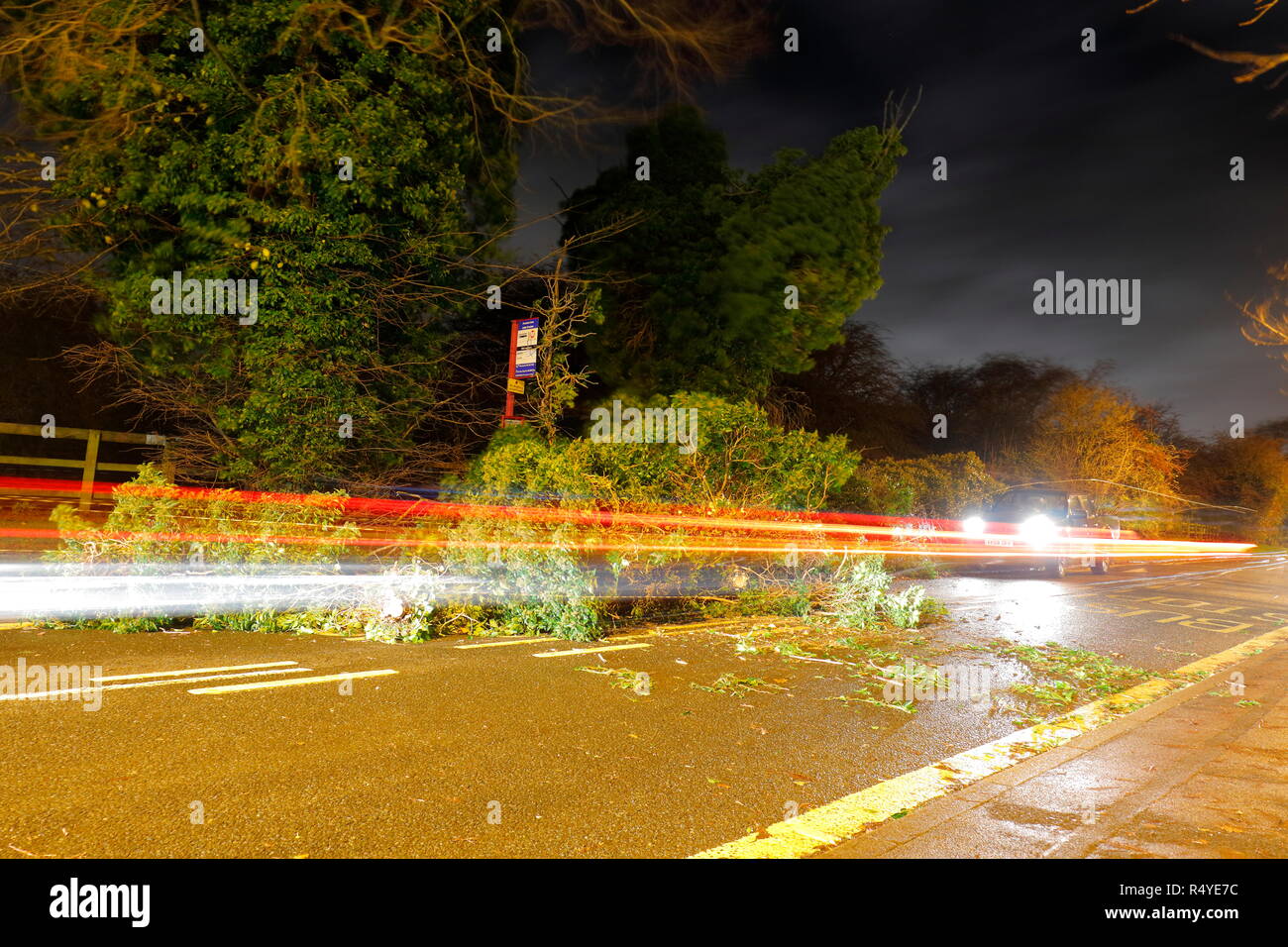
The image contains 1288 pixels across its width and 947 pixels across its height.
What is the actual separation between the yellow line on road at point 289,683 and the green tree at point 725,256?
13.8 meters

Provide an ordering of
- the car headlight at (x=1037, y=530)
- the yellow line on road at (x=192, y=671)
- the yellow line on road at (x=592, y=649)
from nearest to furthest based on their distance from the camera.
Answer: the yellow line on road at (x=192, y=671) < the yellow line on road at (x=592, y=649) < the car headlight at (x=1037, y=530)

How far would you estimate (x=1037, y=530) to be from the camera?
70.0 feet

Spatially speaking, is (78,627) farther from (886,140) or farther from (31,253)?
(886,140)

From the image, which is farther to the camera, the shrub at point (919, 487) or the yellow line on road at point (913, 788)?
the shrub at point (919, 487)

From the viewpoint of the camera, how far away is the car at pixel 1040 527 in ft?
69.6

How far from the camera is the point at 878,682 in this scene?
7.15m

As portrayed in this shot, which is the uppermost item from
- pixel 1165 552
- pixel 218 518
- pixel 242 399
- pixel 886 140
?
pixel 886 140

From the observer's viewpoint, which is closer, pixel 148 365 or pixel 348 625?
pixel 348 625

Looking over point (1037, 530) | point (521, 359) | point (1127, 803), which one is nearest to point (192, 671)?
point (1127, 803)

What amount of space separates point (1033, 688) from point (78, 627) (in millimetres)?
9229

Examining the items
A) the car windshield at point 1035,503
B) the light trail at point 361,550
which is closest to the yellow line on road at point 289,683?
the light trail at point 361,550

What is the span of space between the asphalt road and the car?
1494cm
